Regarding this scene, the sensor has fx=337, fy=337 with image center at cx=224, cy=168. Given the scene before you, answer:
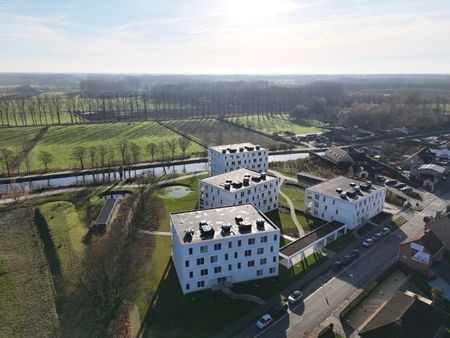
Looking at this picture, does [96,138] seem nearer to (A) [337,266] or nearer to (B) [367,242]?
(B) [367,242]

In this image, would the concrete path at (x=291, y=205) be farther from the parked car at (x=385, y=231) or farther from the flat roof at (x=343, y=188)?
the parked car at (x=385, y=231)

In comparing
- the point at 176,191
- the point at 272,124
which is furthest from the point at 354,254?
the point at 272,124

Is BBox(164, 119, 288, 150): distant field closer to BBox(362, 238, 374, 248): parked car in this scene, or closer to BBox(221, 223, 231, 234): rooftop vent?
BBox(362, 238, 374, 248): parked car

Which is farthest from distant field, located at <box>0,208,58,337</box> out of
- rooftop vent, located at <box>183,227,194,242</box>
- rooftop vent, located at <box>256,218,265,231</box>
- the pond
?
the pond

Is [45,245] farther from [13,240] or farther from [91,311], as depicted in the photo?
[91,311]

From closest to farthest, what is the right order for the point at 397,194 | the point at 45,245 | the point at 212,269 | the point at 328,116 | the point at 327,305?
the point at 327,305 < the point at 212,269 < the point at 45,245 < the point at 397,194 < the point at 328,116

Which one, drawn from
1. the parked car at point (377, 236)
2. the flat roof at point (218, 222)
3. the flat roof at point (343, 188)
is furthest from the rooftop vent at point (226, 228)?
the parked car at point (377, 236)

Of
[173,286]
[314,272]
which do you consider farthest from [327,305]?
[173,286]
